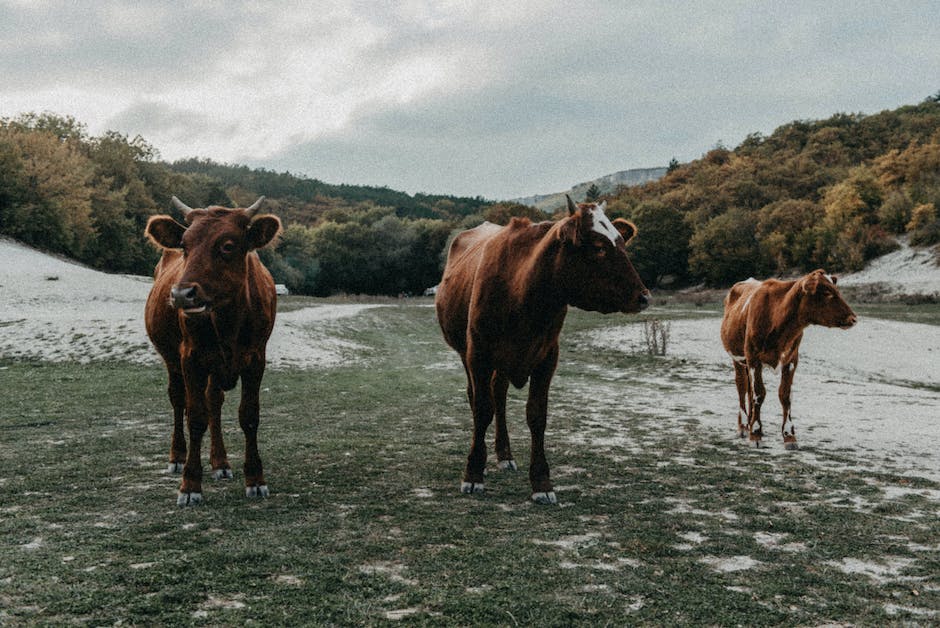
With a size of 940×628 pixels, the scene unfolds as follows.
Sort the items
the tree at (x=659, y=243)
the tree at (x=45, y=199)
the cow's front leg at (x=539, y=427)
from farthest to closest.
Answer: the tree at (x=659, y=243) → the tree at (x=45, y=199) → the cow's front leg at (x=539, y=427)

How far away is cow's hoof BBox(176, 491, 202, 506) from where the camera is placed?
484 cm

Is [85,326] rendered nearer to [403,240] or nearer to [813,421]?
[813,421]

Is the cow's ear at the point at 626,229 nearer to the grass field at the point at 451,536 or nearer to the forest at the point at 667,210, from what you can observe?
the grass field at the point at 451,536

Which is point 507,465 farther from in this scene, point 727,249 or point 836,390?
point 727,249

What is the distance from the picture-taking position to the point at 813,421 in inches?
368

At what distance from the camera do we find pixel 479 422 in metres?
5.58

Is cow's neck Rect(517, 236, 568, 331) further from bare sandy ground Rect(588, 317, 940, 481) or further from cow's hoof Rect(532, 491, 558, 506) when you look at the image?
bare sandy ground Rect(588, 317, 940, 481)

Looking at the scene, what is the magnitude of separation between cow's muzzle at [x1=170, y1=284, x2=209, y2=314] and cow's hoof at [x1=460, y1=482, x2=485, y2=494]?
255 cm

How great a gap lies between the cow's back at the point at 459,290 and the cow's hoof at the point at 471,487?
5.13 ft

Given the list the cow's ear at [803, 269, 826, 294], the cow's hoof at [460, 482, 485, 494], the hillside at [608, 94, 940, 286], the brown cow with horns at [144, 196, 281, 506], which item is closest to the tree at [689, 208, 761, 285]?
the hillside at [608, 94, 940, 286]

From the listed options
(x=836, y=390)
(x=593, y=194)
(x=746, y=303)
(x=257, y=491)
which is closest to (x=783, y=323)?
(x=746, y=303)

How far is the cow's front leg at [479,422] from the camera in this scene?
543 cm

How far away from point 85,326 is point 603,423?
17.6 metres

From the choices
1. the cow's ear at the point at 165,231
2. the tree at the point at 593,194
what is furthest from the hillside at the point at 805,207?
the cow's ear at the point at 165,231
